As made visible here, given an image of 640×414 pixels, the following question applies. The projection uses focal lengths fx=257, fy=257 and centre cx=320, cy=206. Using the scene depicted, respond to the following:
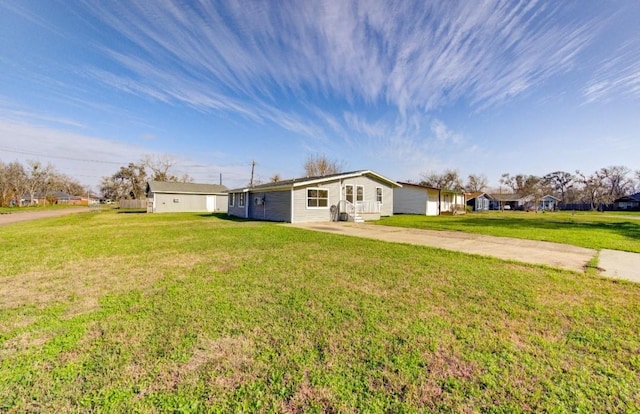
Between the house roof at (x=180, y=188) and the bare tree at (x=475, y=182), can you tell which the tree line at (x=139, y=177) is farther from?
the bare tree at (x=475, y=182)

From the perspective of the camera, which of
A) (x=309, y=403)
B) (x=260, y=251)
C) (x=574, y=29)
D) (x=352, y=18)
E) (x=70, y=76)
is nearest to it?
(x=309, y=403)

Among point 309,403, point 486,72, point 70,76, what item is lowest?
point 309,403

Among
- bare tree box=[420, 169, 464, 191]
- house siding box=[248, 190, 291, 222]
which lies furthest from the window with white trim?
bare tree box=[420, 169, 464, 191]

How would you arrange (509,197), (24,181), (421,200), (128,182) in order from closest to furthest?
1. (421,200)
2. (24,181)
3. (509,197)
4. (128,182)

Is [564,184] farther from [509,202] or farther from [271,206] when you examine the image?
[271,206]

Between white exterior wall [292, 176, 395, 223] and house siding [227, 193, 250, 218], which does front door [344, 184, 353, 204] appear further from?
house siding [227, 193, 250, 218]

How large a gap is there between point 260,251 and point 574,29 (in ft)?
42.0

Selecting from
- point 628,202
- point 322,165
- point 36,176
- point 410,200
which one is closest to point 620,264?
point 410,200

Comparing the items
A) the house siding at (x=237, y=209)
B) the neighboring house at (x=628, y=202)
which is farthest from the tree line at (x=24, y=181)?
the neighboring house at (x=628, y=202)

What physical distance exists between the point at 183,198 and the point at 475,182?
48.7 metres

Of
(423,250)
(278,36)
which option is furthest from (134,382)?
(278,36)

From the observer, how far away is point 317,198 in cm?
1606

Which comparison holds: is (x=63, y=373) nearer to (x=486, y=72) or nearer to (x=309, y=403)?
(x=309, y=403)

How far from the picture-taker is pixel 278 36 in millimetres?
11312
